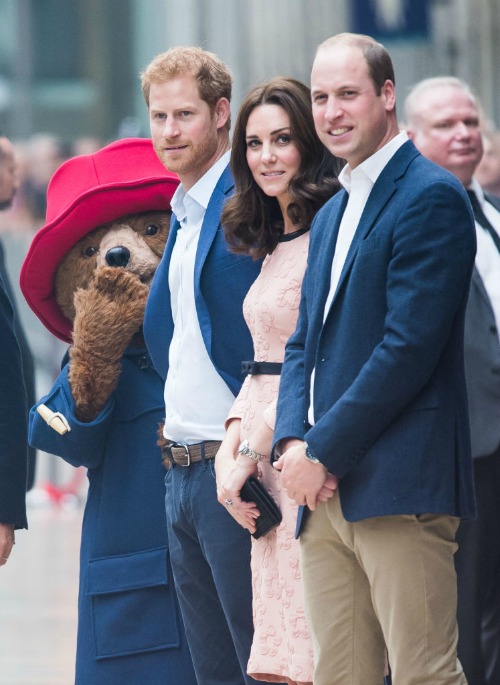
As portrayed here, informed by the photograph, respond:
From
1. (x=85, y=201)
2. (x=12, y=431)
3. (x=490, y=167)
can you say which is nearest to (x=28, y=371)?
(x=12, y=431)

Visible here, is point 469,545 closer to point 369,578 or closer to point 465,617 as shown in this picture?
point 465,617

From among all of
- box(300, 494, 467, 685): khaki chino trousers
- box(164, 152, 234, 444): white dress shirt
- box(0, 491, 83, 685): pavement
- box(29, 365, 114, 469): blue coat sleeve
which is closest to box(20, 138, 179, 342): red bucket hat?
box(29, 365, 114, 469): blue coat sleeve

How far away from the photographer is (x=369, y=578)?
11.5ft

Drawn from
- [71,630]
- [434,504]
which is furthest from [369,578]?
[71,630]

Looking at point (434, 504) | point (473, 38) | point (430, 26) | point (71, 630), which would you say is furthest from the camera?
point (473, 38)

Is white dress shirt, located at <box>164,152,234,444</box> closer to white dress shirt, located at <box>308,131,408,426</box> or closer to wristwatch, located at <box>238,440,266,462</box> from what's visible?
wristwatch, located at <box>238,440,266,462</box>

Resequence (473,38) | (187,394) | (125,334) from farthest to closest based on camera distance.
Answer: (473,38), (125,334), (187,394)

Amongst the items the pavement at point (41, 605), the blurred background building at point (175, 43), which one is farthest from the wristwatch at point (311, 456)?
the blurred background building at point (175, 43)

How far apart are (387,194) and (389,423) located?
21.1 inches

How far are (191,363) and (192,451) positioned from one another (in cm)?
24

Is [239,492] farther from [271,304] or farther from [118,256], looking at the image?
[118,256]

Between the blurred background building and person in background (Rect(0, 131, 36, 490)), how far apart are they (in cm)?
501

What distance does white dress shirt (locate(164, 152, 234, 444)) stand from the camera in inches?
165

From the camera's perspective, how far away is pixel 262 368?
13.1 feet
